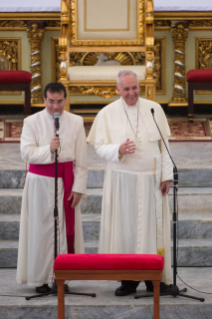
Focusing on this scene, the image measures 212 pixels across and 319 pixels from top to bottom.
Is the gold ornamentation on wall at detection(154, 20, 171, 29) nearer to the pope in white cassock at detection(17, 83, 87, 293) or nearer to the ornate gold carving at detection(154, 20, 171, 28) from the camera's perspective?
the ornate gold carving at detection(154, 20, 171, 28)

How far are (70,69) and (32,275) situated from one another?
335 cm

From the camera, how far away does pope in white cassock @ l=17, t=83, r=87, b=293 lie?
423 centimetres

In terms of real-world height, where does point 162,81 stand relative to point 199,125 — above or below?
above

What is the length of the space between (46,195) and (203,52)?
5.14 metres

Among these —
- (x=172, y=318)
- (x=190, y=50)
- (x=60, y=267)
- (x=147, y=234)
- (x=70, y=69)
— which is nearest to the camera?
(x=60, y=267)

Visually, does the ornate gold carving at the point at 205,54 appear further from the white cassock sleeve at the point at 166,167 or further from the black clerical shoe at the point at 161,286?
the black clerical shoe at the point at 161,286

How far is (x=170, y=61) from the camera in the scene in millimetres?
8773

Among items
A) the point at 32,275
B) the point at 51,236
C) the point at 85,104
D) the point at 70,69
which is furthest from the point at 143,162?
the point at 85,104

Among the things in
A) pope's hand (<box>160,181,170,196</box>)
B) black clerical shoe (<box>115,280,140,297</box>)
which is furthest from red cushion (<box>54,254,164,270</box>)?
pope's hand (<box>160,181,170,196</box>)

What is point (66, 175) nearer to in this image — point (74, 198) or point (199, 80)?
point (74, 198)

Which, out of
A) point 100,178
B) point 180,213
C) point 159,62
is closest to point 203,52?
point 159,62

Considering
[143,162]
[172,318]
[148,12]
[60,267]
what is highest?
[148,12]

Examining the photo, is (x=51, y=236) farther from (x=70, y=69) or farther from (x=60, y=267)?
(x=70, y=69)

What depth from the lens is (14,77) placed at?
7562mm
